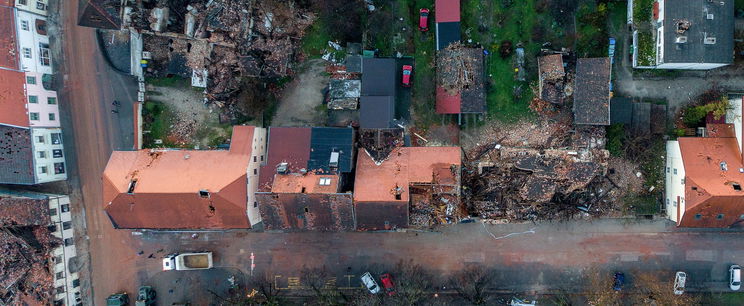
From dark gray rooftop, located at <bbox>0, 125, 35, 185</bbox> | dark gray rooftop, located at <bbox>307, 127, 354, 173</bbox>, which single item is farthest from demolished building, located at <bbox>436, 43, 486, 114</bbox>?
dark gray rooftop, located at <bbox>0, 125, 35, 185</bbox>

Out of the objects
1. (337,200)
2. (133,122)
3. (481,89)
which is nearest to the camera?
(337,200)

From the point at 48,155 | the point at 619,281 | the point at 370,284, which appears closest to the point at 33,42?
the point at 48,155

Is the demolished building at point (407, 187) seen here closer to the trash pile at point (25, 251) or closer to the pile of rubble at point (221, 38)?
the pile of rubble at point (221, 38)

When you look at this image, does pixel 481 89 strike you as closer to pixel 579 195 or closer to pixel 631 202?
pixel 579 195

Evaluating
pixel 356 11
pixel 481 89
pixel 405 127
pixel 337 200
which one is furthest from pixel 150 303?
pixel 481 89

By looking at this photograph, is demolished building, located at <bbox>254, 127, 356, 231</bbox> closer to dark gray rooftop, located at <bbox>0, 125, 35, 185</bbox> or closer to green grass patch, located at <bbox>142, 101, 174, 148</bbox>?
green grass patch, located at <bbox>142, 101, 174, 148</bbox>

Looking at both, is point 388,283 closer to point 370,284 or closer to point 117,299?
point 370,284
